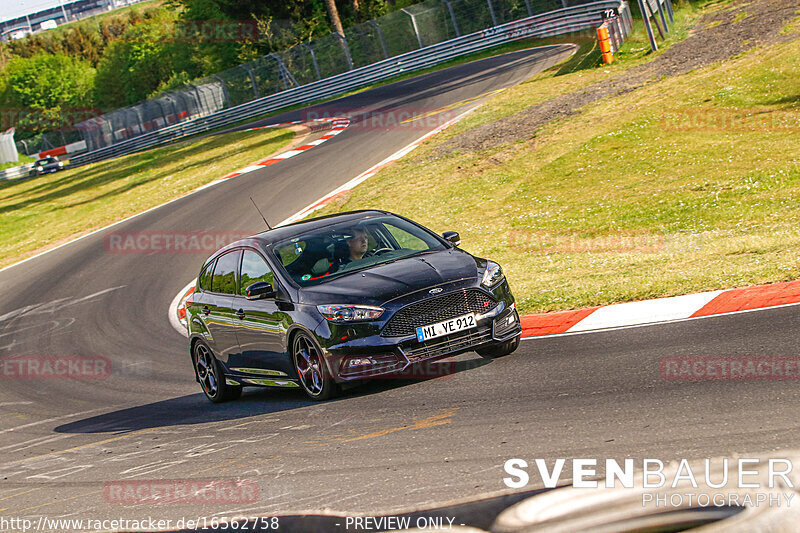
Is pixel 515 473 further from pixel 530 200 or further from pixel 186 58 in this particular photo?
pixel 186 58

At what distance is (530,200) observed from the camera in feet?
58.7

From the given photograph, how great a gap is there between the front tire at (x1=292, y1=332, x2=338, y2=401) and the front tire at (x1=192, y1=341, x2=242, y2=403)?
1716 mm

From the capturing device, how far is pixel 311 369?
27.4 ft

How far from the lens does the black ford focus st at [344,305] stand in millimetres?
7871

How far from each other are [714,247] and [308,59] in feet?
124

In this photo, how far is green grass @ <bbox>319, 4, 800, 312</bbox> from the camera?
446 inches

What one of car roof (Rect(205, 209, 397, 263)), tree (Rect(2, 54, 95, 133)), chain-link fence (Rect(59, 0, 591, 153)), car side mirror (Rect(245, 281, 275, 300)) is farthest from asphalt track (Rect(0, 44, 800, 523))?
tree (Rect(2, 54, 95, 133))

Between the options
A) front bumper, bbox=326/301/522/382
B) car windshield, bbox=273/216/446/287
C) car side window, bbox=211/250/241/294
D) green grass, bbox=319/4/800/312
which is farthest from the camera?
green grass, bbox=319/4/800/312

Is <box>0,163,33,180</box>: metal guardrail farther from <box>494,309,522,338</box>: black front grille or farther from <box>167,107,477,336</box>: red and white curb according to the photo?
<box>494,309,522,338</box>: black front grille

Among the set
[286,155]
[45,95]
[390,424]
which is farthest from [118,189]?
[45,95]

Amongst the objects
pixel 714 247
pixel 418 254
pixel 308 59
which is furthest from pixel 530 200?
pixel 308 59

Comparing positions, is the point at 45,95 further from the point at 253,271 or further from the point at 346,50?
the point at 253,271

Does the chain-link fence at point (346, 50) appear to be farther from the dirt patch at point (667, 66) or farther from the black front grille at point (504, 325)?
the black front grille at point (504, 325)

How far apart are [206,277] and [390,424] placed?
4.16 metres
